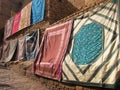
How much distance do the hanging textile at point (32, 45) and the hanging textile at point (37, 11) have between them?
924 millimetres

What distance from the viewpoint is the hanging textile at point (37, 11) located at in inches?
432

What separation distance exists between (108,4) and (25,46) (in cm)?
756

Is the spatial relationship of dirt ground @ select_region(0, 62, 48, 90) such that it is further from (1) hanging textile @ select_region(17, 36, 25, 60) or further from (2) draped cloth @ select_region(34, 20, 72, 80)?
(1) hanging textile @ select_region(17, 36, 25, 60)

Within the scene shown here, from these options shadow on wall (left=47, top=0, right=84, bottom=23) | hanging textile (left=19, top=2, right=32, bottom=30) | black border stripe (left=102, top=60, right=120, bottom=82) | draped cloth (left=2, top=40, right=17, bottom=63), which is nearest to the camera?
black border stripe (left=102, top=60, right=120, bottom=82)

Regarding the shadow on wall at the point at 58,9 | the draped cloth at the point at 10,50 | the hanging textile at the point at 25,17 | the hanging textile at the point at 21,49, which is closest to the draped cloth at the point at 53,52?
the shadow on wall at the point at 58,9

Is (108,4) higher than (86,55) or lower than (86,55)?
higher

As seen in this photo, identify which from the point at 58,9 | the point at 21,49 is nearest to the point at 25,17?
the point at 21,49

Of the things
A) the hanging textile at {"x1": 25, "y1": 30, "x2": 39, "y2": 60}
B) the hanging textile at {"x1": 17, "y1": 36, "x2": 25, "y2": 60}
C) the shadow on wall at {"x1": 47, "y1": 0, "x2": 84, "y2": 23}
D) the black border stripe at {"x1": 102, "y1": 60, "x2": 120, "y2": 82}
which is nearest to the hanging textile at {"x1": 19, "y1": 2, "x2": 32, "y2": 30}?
the hanging textile at {"x1": 17, "y1": 36, "x2": 25, "y2": 60}

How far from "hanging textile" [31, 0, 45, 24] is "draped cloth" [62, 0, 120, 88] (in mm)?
4771

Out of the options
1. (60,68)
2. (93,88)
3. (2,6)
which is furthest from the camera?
(2,6)

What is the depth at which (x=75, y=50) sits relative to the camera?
613cm

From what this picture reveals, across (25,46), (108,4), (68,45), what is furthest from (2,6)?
(108,4)

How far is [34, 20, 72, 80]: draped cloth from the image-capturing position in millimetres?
6703

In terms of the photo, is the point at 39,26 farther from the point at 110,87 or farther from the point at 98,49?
the point at 110,87
